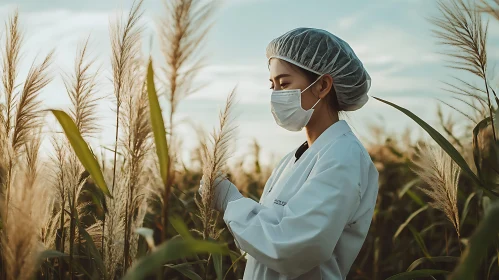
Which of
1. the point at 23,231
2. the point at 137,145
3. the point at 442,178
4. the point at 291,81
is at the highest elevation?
the point at 291,81

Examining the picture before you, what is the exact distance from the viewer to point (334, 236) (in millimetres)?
2352

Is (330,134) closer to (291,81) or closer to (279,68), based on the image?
(291,81)

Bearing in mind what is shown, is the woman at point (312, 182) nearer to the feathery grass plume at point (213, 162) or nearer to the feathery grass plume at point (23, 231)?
the feathery grass plume at point (213, 162)

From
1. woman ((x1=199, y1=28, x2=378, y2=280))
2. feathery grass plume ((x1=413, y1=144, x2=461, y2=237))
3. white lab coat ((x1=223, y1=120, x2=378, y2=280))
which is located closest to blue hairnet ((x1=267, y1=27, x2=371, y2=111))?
woman ((x1=199, y1=28, x2=378, y2=280))

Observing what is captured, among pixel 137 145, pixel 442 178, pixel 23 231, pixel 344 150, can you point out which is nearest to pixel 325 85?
pixel 344 150

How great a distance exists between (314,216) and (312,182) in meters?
0.18

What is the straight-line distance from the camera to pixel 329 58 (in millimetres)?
3074

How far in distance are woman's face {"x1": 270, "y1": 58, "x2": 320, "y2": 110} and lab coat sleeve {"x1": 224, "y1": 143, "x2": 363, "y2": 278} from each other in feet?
1.60

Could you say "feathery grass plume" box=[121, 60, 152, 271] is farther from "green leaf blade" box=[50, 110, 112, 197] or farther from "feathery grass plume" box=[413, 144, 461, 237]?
"feathery grass plume" box=[413, 144, 461, 237]

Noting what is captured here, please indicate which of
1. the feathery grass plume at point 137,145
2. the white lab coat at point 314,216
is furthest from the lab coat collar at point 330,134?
the feathery grass plume at point 137,145

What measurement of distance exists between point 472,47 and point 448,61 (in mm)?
137

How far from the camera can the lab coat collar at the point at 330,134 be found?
9.46 feet

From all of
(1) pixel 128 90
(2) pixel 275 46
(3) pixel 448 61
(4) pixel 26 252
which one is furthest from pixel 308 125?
(4) pixel 26 252

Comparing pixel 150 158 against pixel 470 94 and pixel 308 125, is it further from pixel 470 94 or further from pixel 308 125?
pixel 470 94
